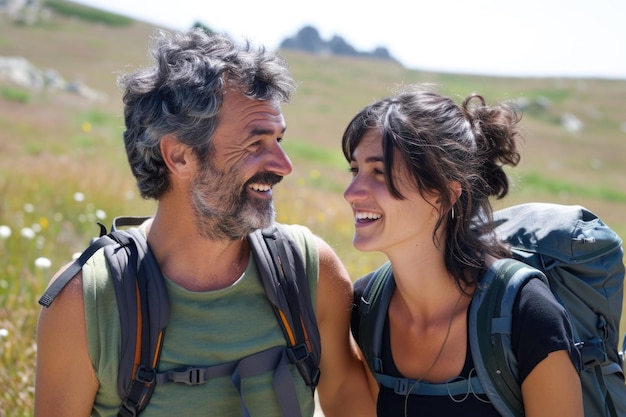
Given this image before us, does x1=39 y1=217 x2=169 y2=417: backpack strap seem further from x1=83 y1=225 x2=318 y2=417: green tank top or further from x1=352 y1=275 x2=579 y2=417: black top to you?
x1=352 y1=275 x2=579 y2=417: black top

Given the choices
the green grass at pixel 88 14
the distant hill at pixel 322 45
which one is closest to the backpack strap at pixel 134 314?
the green grass at pixel 88 14

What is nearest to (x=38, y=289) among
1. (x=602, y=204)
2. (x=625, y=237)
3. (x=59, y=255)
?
(x=59, y=255)

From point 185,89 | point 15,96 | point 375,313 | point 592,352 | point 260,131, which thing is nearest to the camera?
point 592,352

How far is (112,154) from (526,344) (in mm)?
13156

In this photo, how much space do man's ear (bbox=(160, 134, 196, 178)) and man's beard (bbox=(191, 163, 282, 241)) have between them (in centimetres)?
5

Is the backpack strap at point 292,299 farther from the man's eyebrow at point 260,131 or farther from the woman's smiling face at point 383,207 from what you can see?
the man's eyebrow at point 260,131

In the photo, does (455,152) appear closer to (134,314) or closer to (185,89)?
(185,89)

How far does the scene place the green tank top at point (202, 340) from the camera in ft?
8.14

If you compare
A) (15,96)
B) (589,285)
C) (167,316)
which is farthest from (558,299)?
(15,96)

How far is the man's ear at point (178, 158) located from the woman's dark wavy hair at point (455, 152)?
2.11ft

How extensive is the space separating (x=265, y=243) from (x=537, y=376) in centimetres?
109

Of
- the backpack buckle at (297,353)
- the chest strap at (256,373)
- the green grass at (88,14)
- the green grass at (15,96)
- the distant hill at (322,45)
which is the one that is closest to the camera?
the chest strap at (256,373)

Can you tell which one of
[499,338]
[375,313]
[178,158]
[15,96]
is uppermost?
[178,158]

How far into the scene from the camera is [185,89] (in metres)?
2.75
